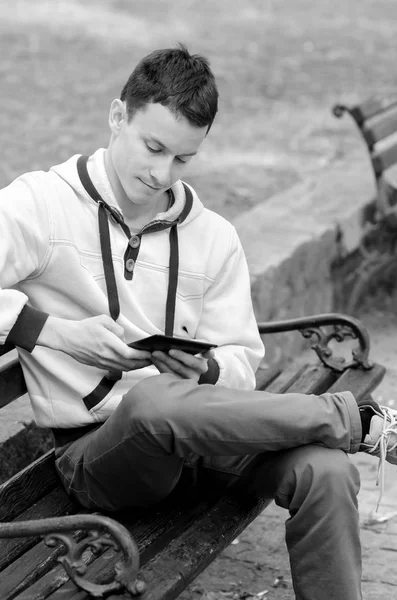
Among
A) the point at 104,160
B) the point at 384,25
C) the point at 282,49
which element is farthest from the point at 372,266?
the point at 384,25

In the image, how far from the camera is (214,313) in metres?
2.96

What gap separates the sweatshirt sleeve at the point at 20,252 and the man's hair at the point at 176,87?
0.36m

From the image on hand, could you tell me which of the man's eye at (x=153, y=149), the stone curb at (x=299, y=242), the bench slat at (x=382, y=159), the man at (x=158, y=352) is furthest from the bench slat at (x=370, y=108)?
the man's eye at (x=153, y=149)

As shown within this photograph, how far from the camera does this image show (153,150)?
2.76 metres

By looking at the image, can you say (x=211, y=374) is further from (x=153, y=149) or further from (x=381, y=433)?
(x=153, y=149)

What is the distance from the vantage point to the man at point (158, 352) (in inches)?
99.0

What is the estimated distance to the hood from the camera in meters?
2.84

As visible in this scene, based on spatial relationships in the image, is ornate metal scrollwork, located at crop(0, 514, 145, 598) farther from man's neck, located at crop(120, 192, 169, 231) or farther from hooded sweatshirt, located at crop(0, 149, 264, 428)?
man's neck, located at crop(120, 192, 169, 231)

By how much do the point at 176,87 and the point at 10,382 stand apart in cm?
94

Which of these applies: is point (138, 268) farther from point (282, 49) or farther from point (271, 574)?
point (282, 49)

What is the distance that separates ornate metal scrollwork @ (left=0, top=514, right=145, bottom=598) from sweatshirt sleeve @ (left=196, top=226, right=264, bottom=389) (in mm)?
744

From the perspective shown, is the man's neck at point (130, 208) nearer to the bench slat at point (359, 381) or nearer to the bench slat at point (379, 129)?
the bench slat at point (359, 381)

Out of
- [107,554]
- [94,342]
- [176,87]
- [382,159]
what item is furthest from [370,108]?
[107,554]

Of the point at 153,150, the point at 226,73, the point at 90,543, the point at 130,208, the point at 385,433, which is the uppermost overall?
the point at 226,73
